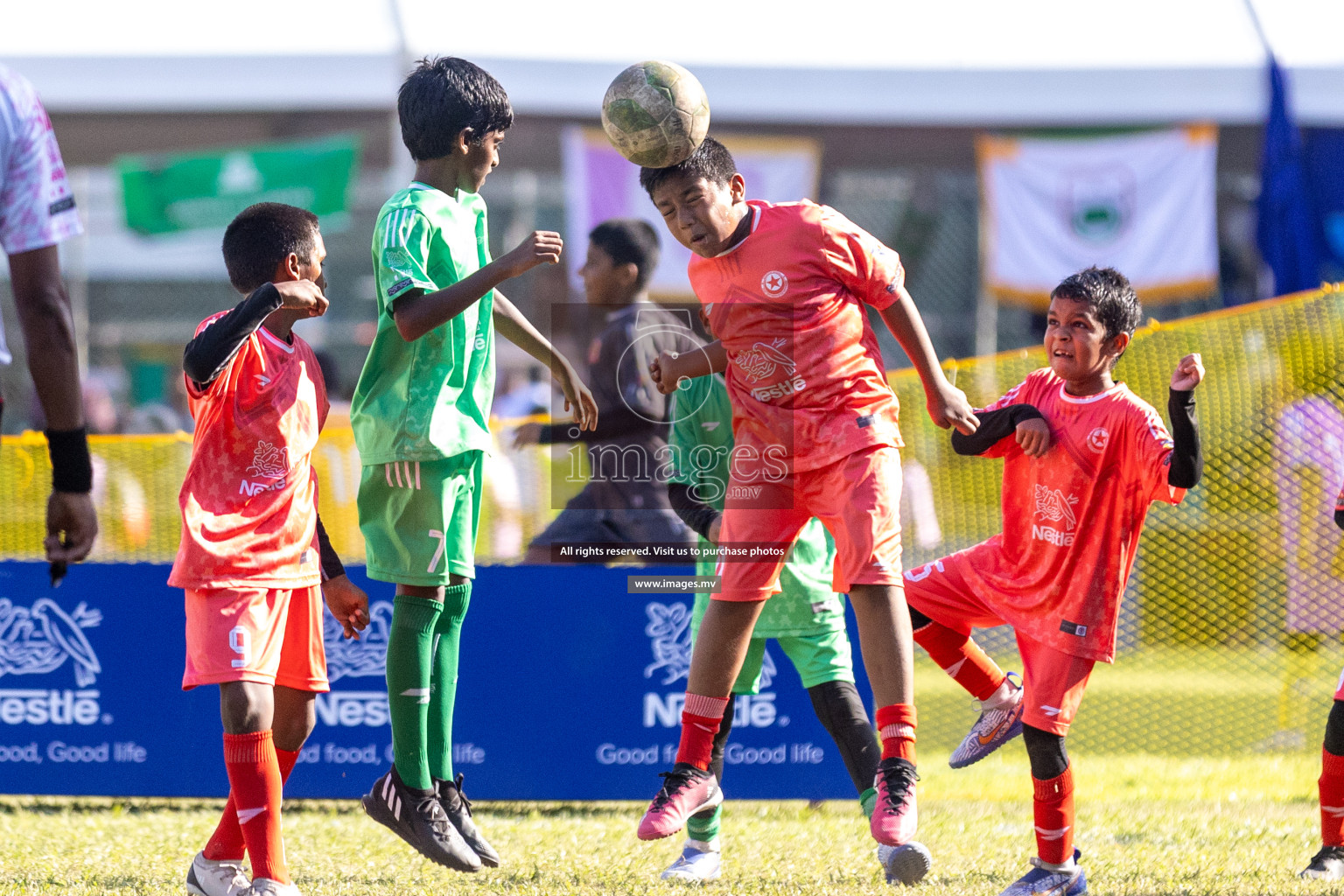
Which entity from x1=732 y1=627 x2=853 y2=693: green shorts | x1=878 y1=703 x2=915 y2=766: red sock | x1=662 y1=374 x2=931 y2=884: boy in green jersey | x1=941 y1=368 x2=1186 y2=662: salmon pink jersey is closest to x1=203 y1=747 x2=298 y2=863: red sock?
x1=662 y1=374 x2=931 y2=884: boy in green jersey

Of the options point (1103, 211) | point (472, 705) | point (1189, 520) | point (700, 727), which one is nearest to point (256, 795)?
point (700, 727)

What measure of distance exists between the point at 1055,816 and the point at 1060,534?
2.52 feet

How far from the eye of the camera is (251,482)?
3.38m

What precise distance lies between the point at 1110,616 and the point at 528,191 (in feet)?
33.4

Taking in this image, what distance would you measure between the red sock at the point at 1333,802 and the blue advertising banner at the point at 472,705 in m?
1.74

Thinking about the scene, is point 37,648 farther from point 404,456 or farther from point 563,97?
point 563,97

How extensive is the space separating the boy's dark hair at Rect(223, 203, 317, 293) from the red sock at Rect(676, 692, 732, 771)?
1.61 metres

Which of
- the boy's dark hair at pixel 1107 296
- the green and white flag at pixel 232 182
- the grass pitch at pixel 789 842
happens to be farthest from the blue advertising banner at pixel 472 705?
the green and white flag at pixel 232 182

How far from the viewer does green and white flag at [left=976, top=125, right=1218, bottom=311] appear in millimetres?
12172

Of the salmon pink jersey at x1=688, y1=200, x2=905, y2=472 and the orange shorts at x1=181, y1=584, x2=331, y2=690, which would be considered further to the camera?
the salmon pink jersey at x1=688, y1=200, x2=905, y2=472

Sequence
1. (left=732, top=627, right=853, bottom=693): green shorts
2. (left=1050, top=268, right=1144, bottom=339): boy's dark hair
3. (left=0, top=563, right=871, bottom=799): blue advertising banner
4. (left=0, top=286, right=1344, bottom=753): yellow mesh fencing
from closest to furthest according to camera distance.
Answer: (left=1050, top=268, right=1144, bottom=339): boy's dark hair → (left=732, top=627, right=853, bottom=693): green shorts → (left=0, top=563, right=871, bottom=799): blue advertising banner → (left=0, top=286, right=1344, bottom=753): yellow mesh fencing

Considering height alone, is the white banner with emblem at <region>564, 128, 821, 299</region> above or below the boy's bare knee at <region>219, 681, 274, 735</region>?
above

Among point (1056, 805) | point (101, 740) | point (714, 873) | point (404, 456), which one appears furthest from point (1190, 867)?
point (101, 740)

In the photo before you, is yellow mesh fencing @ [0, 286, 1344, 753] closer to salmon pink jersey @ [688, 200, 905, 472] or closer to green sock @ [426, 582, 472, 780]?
green sock @ [426, 582, 472, 780]
